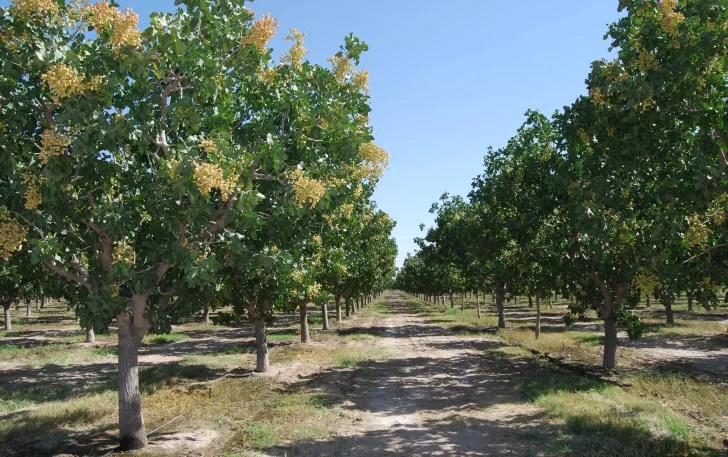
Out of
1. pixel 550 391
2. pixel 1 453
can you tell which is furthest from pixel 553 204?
pixel 1 453

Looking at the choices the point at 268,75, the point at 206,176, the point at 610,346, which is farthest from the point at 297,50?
the point at 610,346

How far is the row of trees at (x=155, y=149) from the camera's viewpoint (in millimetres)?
7016

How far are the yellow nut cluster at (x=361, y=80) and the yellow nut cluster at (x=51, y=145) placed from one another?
5214mm

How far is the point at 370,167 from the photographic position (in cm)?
1038

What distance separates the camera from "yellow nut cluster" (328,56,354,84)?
9562 millimetres

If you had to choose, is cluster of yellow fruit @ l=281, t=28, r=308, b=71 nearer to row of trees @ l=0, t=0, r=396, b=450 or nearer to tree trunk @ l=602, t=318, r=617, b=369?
row of trees @ l=0, t=0, r=396, b=450

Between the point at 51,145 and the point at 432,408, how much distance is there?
9.84 metres

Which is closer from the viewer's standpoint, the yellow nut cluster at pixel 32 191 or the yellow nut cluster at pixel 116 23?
the yellow nut cluster at pixel 116 23

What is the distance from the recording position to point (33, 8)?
277 inches

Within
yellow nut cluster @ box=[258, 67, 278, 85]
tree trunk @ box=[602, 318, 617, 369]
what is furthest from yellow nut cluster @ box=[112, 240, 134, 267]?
tree trunk @ box=[602, 318, 617, 369]

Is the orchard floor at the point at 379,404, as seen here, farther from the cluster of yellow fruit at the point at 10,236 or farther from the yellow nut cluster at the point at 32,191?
the yellow nut cluster at the point at 32,191

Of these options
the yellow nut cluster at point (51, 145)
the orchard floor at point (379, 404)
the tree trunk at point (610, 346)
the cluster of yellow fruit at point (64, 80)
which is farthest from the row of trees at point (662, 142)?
the yellow nut cluster at point (51, 145)

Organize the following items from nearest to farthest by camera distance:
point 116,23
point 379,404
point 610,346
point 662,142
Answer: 1. point 116,23
2. point 662,142
3. point 379,404
4. point 610,346

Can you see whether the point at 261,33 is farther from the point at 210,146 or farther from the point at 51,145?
the point at 51,145
